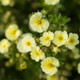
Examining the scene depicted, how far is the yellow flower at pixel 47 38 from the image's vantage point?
195 centimetres

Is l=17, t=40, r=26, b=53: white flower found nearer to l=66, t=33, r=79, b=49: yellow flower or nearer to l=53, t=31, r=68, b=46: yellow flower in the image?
l=53, t=31, r=68, b=46: yellow flower

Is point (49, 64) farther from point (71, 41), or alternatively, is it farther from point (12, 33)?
point (12, 33)

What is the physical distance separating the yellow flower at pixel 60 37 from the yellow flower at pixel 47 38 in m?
0.05

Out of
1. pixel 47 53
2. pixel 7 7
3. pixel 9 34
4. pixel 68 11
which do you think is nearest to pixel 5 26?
pixel 7 7

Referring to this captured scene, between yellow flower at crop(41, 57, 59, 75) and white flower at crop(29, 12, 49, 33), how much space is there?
32 centimetres

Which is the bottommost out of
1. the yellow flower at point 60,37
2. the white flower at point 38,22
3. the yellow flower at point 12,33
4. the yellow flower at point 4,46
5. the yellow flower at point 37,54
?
the yellow flower at point 4,46

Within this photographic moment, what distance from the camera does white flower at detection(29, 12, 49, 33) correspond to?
1991 millimetres

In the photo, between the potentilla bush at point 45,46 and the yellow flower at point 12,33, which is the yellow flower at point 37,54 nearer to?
the potentilla bush at point 45,46

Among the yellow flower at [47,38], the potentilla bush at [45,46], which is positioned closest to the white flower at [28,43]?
the potentilla bush at [45,46]

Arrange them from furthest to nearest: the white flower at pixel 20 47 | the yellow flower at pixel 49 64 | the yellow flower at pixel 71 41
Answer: the white flower at pixel 20 47 < the yellow flower at pixel 71 41 < the yellow flower at pixel 49 64

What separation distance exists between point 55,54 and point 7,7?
4.55 feet

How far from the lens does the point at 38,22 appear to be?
2051 mm

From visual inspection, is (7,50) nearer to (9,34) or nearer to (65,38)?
(9,34)

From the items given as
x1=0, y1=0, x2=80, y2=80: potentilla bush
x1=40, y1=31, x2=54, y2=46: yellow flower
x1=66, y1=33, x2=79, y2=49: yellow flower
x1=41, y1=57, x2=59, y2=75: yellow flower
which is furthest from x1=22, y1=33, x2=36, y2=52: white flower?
x1=66, y1=33, x2=79, y2=49: yellow flower
